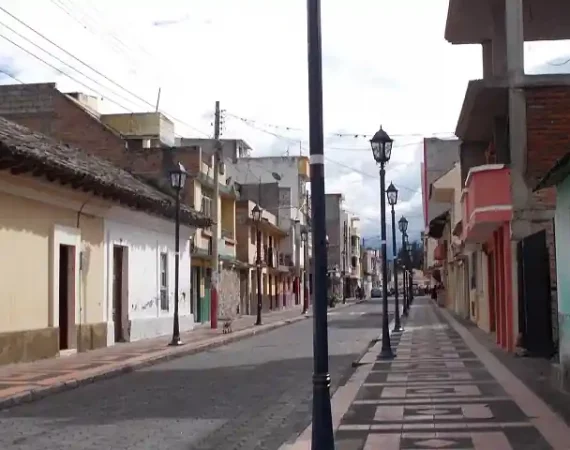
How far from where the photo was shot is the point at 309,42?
7590 millimetres

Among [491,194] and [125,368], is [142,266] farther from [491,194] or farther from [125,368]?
[491,194]

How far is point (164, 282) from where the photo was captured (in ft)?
95.0

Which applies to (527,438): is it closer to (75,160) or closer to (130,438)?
(130,438)

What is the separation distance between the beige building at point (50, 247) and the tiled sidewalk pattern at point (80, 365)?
1.80 ft

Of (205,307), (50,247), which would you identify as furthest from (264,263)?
(50,247)

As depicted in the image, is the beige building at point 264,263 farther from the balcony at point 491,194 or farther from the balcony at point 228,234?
the balcony at point 491,194

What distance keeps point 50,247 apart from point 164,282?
959 centimetres

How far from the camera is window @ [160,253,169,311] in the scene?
2867 cm

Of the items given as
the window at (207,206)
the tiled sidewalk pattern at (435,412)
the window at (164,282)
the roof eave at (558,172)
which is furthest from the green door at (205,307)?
the roof eave at (558,172)

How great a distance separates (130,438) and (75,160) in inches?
544

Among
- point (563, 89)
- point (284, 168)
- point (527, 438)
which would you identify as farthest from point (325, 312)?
point (284, 168)

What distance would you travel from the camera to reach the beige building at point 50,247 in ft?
→ 57.5

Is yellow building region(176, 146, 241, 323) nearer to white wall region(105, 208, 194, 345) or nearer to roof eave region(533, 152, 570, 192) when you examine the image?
white wall region(105, 208, 194, 345)

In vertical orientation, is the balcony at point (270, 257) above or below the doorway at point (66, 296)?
above
